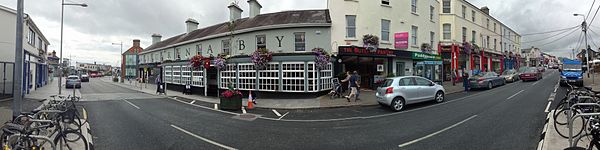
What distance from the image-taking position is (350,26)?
18516mm

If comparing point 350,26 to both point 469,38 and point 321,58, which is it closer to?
point 321,58

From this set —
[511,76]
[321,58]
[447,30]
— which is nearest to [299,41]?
[321,58]

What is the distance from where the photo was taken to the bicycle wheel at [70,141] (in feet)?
17.0

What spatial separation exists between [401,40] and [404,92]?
8.87 m

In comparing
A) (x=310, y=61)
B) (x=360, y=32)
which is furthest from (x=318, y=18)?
(x=310, y=61)

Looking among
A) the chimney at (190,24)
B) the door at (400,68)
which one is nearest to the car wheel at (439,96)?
the door at (400,68)

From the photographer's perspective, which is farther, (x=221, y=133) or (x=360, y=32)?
(x=360, y=32)

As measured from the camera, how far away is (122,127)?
8.27 meters

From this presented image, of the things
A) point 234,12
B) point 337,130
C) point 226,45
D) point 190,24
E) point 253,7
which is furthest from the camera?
point 190,24

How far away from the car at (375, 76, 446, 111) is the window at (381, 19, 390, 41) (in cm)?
760

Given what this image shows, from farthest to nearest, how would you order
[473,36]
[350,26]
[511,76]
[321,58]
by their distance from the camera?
[473,36] < [511,76] < [350,26] < [321,58]

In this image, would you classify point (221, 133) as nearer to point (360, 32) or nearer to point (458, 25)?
point (360, 32)

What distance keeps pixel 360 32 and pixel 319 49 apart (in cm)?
375

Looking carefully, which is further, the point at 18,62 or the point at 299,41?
the point at 299,41
